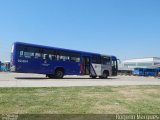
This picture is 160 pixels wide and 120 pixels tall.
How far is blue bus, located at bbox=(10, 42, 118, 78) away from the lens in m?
24.9

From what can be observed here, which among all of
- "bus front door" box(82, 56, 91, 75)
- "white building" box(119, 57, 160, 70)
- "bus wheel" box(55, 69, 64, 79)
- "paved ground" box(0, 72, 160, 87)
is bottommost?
"paved ground" box(0, 72, 160, 87)

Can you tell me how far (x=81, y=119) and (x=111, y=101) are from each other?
2994mm

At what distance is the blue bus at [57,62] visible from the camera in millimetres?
24906

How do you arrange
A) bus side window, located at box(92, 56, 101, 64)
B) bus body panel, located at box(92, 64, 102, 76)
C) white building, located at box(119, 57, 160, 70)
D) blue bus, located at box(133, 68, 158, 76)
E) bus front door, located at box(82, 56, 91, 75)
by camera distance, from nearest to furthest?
bus front door, located at box(82, 56, 91, 75) < bus side window, located at box(92, 56, 101, 64) < bus body panel, located at box(92, 64, 102, 76) < blue bus, located at box(133, 68, 158, 76) < white building, located at box(119, 57, 160, 70)

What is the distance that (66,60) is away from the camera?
28.6m

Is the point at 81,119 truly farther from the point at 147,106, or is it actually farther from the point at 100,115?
the point at 147,106

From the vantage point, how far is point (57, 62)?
1091 inches

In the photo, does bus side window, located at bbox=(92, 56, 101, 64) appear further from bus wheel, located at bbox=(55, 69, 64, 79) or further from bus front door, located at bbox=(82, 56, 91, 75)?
bus wheel, located at bbox=(55, 69, 64, 79)

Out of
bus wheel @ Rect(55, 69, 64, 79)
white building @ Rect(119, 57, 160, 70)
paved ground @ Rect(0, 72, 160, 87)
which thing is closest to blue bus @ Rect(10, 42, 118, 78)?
bus wheel @ Rect(55, 69, 64, 79)

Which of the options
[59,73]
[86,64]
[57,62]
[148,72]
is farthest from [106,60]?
[148,72]

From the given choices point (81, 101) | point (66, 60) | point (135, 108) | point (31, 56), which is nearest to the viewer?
point (135, 108)

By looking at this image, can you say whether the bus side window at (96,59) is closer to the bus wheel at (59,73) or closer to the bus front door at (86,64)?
the bus front door at (86,64)

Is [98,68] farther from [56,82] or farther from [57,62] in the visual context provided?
[56,82]

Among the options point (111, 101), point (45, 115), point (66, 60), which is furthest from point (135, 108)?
point (66, 60)
